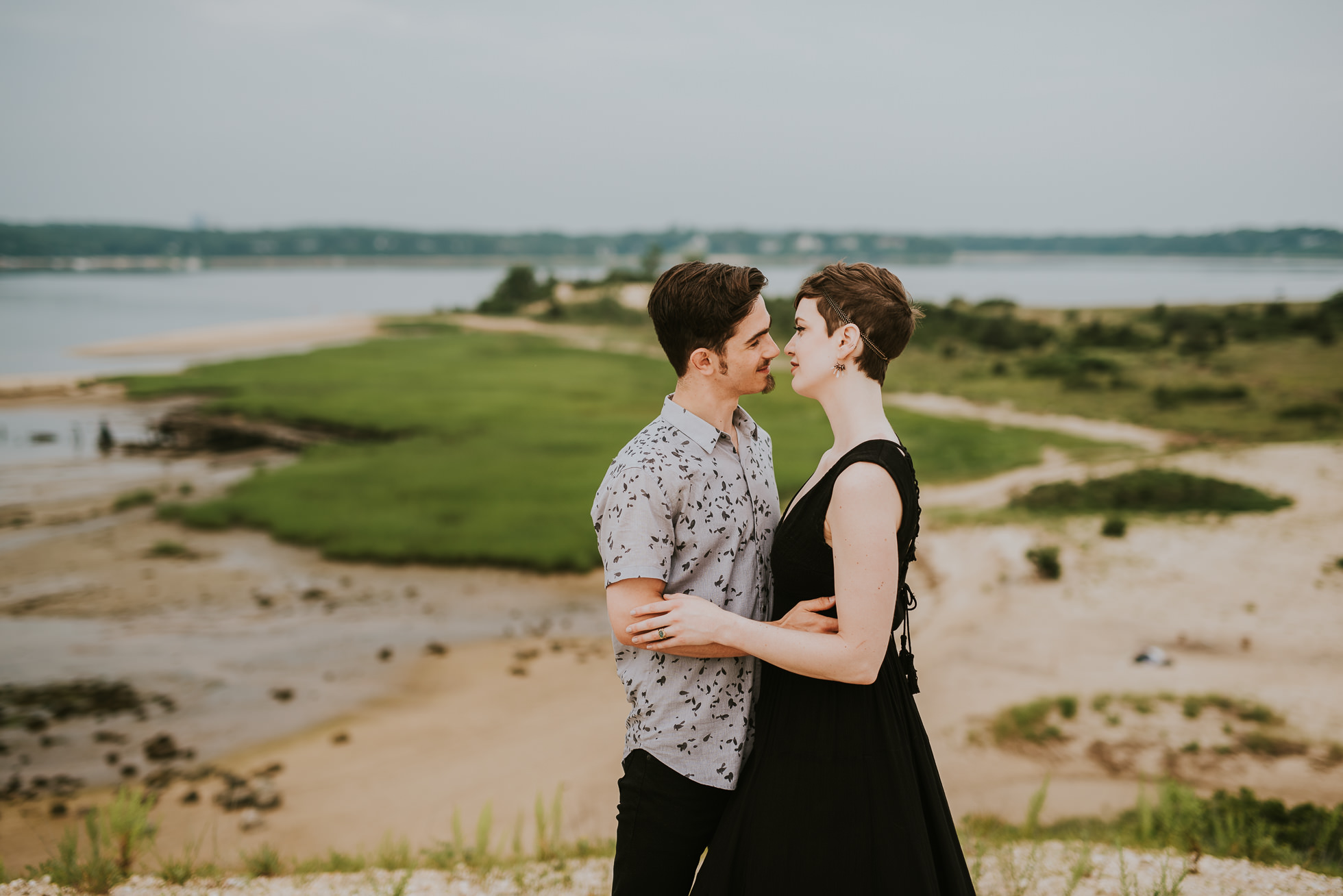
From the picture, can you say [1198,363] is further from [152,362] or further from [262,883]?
[152,362]

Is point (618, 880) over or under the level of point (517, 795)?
over

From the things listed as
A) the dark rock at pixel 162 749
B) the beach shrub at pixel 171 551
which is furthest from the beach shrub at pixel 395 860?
the beach shrub at pixel 171 551

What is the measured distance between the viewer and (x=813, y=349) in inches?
104

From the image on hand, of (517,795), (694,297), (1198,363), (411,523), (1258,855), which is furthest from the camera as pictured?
(1198,363)

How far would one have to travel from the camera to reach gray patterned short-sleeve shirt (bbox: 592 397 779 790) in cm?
257

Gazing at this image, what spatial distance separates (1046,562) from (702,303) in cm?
1375

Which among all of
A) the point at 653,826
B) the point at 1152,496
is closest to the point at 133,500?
the point at 653,826

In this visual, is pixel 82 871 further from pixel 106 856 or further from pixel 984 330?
pixel 984 330

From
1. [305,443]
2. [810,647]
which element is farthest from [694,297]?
[305,443]

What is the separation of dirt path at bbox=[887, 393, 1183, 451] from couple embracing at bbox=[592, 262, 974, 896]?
23.9 m

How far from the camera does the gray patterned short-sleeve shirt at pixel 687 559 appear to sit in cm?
257

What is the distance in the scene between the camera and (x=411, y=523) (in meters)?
17.7

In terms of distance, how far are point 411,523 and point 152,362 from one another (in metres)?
37.0

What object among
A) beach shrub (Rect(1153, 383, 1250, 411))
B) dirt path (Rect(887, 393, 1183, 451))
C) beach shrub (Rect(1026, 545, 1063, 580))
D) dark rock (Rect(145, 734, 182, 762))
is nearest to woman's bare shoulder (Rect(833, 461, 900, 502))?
dark rock (Rect(145, 734, 182, 762))
